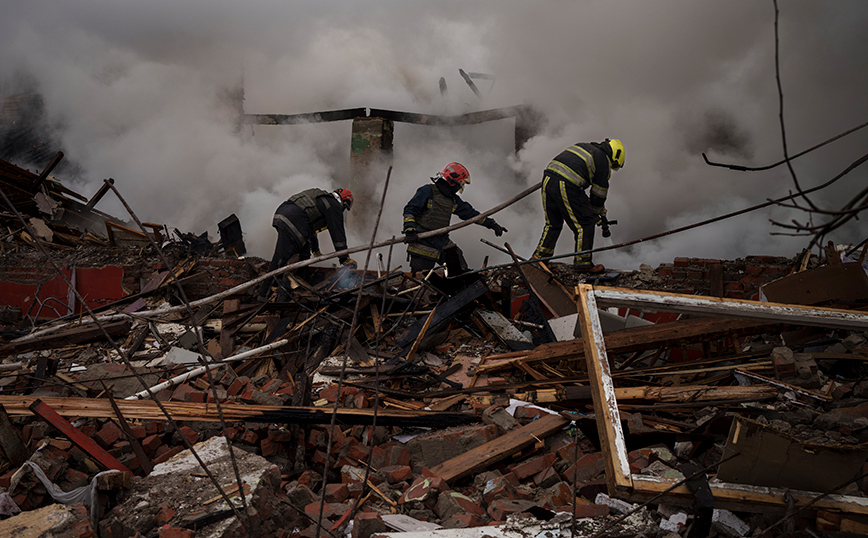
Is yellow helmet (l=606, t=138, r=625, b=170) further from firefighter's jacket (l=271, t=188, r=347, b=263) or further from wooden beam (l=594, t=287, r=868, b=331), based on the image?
wooden beam (l=594, t=287, r=868, b=331)

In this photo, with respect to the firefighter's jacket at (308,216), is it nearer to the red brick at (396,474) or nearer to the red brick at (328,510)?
the red brick at (396,474)

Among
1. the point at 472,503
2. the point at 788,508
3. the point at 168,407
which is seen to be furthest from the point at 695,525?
the point at 168,407

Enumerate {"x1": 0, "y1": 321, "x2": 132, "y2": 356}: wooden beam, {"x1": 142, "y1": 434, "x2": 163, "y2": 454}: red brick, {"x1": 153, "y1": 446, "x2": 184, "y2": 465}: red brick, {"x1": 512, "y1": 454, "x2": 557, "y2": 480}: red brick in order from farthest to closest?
{"x1": 0, "y1": 321, "x2": 132, "y2": 356}: wooden beam, {"x1": 142, "y1": 434, "x2": 163, "y2": 454}: red brick, {"x1": 153, "y1": 446, "x2": 184, "y2": 465}: red brick, {"x1": 512, "y1": 454, "x2": 557, "y2": 480}: red brick

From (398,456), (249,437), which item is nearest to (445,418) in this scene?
(398,456)

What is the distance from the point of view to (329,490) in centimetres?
265

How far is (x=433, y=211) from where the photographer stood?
6.68 metres

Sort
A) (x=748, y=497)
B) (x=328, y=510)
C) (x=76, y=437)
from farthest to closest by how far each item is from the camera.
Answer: (x=76, y=437) → (x=328, y=510) → (x=748, y=497)

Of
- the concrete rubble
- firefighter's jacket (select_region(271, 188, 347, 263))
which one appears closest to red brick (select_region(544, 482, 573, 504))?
the concrete rubble

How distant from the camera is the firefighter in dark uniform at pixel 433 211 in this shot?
6523mm

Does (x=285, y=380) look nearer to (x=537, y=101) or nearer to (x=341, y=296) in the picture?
(x=341, y=296)

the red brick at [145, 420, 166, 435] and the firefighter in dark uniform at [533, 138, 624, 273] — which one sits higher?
the firefighter in dark uniform at [533, 138, 624, 273]

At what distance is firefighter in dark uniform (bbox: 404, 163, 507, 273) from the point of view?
6.52 metres

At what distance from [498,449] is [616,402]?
891mm

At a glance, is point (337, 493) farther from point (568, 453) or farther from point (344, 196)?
point (344, 196)
